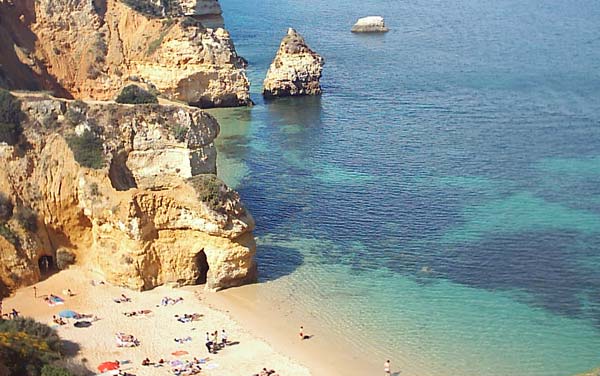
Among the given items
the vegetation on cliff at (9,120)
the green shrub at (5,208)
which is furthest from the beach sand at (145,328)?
the vegetation on cliff at (9,120)

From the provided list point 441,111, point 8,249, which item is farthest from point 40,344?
point 441,111

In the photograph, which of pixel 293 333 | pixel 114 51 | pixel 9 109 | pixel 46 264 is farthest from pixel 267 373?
pixel 114 51

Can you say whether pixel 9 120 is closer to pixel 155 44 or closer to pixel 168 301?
pixel 168 301

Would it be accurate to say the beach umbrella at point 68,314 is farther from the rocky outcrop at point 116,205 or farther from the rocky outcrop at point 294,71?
the rocky outcrop at point 294,71

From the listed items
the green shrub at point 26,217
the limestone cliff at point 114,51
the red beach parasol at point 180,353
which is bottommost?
the red beach parasol at point 180,353

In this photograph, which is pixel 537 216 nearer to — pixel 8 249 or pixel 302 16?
pixel 8 249

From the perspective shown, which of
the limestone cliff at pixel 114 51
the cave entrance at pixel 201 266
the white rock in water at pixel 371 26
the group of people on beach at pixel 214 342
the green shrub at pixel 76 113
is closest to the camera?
the group of people on beach at pixel 214 342

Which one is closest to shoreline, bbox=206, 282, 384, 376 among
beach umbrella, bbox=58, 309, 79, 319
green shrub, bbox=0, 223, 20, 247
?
beach umbrella, bbox=58, 309, 79, 319
